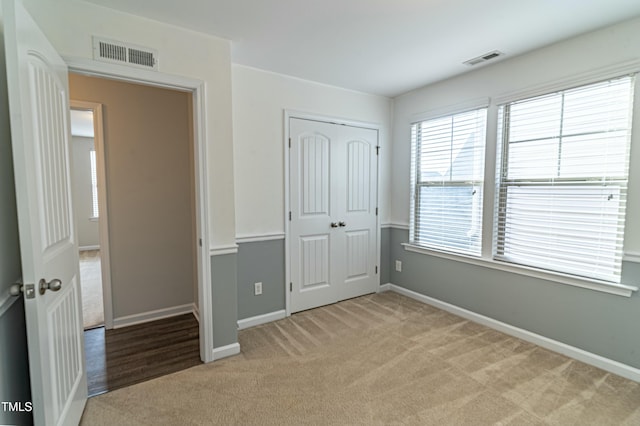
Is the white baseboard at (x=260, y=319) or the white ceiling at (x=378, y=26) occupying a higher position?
the white ceiling at (x=378, y=26)

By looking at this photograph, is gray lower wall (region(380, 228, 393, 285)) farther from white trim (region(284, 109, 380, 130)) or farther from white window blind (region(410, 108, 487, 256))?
white trim (region(284, 109, 380, 130))

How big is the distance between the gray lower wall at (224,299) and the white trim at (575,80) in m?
2.83

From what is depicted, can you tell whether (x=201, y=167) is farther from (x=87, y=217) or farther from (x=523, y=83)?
(x=87, y=217)

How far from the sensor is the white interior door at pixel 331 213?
11.0 feet

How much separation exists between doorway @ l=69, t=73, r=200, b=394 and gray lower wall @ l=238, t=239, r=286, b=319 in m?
0.57

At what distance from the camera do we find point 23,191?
122cm

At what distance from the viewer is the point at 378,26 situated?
2203mm

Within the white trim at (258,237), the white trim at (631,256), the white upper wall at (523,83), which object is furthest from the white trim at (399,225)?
the white trim at (631,256)

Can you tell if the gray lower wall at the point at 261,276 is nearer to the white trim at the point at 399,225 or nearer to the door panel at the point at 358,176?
the door panel at the point at 358,176

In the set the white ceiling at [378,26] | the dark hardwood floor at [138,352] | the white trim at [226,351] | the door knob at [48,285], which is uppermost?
the white ceiling at [378,26]

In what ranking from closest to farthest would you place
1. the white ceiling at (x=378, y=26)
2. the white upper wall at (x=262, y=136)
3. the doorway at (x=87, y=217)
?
the white ceiling at (x=378, y=26) < the white upper wall at (x=262, y=136) < the doorway at (x=87, y=217)

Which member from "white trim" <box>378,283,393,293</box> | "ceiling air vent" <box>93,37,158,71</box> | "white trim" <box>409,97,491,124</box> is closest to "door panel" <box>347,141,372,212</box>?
"white trim" <box>409,97,491,124</box>

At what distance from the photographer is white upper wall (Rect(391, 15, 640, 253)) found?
2156mm

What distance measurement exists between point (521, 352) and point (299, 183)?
2.52 metres
